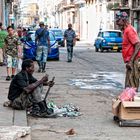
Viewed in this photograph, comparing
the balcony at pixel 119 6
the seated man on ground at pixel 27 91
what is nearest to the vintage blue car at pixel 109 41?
the balcony at pixel 119 6

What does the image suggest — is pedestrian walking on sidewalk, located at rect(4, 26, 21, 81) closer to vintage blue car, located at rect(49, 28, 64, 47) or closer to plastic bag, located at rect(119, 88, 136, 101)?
plastic bag, located at rect(119, 88, 136, 101)

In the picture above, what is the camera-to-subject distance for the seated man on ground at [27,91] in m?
10.7

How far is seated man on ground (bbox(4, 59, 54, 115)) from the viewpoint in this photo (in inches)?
423

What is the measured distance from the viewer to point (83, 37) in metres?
82.8

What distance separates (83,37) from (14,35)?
65474 mm

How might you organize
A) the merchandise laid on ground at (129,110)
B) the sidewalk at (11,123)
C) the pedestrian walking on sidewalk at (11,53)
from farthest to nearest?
the pedestrian walking on sidewalk at (11,53), the merchandise laid on ground at (129,110), the sidewalk at (11,123)

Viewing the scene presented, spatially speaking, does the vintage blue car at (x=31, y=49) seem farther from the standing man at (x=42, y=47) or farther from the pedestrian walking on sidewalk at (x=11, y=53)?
the pedestrian walking on sidewalk at (x=11, y=53)

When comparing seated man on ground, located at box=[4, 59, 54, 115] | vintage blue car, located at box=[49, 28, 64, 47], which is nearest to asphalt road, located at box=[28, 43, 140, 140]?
seated man on ground, located at box=[4, 59, 54, 115]

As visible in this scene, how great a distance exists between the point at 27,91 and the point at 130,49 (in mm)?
2285

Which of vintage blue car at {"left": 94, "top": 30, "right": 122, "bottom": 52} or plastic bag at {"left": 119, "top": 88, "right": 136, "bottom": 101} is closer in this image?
plastic bag at {"left": 119, "top": 88, "right": 136, "bottom": 101}

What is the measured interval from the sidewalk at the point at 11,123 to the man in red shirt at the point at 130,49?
2.34m

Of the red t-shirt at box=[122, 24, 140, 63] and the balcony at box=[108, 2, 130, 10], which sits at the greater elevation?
the balcony at box=[108, 2, 130, 10]

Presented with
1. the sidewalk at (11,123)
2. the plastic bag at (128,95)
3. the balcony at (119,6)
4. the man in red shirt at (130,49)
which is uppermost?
the balcony at (119,6)

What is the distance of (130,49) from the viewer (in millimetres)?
11391
